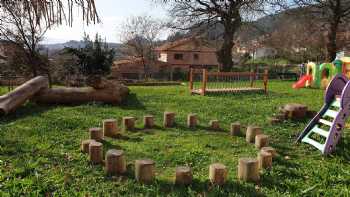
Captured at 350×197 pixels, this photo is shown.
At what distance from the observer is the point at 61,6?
260 cm

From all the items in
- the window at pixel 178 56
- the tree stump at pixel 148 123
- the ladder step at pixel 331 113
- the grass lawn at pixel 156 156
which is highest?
the window at pixel 178 56

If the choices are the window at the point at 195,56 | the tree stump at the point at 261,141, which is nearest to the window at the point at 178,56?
the window at the point at 195,56

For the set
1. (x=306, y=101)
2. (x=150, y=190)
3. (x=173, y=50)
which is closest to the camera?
(x=150, y=190)

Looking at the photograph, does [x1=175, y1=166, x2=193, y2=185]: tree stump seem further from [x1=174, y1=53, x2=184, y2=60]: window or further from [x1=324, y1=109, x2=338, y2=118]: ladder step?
[x1=174, y1=53, x2=184, y2=60]: window

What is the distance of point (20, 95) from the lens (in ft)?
29.1

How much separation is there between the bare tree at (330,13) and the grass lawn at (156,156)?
17326 mm

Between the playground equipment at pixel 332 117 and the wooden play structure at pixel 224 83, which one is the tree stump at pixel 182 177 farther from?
the wooden play structure at pixel 224 83

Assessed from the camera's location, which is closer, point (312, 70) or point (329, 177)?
point (329, 177)

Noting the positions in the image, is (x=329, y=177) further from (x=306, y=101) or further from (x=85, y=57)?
(x=85, y=57)

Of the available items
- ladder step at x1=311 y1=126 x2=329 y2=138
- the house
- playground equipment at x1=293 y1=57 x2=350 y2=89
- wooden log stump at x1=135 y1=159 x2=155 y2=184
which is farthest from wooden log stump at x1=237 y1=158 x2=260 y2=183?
the house

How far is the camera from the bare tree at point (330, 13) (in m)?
23.5

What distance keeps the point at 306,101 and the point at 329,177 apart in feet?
23.4

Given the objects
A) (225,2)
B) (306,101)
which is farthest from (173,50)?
(306,101)

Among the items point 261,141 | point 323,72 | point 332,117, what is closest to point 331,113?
point 332,117
